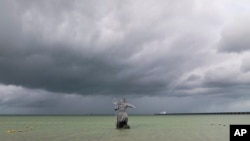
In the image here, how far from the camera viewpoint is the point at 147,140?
126 feet

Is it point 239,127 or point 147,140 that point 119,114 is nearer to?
point 147,140

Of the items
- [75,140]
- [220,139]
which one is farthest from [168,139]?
[75,140]

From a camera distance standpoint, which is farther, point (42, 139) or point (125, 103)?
point (125, 103)

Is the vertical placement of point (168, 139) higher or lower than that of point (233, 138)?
lower

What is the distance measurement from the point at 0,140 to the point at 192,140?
2252cm

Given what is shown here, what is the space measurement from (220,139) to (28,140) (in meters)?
22.8

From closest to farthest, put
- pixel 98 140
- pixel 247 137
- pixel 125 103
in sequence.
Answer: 1. pixel 247 137
2. pixel 98 140
3. pixel 125 103

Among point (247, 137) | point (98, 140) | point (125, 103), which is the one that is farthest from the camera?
point (125, 103)

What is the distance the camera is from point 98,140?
38438 millimetres

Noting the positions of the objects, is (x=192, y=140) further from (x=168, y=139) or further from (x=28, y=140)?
(x=28, y=140)

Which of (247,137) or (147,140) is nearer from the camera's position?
(247,137)

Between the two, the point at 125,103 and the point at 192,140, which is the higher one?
the point at 125,103

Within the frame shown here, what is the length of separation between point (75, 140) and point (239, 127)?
2625 centimetres

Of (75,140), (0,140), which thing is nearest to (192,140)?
(75,140)
